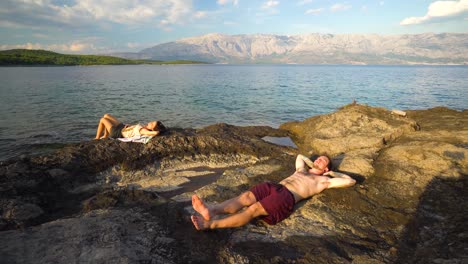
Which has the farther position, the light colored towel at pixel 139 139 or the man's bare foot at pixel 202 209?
the light colored towel at pixel 139 139

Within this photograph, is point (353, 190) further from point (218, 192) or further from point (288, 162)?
point (218, 192)

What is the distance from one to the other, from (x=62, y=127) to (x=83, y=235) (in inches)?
664

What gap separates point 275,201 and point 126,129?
26.8 feet

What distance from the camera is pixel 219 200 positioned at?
696 centimetres

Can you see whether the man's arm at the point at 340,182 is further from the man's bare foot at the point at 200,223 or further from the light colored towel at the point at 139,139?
the light colored towel at the point at 139,139

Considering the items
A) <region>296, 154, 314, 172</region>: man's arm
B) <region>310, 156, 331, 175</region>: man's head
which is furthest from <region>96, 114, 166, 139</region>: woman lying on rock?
<region>310, 156, 331, 175</region>: man's head

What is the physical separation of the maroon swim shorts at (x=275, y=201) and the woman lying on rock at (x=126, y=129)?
Answer: 631cm

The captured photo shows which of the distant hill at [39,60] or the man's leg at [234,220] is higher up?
the distant hill at [39,60]

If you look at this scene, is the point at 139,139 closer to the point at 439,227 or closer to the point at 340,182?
the point at 340,182

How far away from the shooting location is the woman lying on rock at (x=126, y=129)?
36.4ft

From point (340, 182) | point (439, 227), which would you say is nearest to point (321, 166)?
point (340, 182)

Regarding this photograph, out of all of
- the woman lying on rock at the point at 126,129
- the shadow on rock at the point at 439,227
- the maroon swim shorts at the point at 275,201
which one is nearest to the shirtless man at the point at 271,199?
the maroon swim shorts at the point at 275,201

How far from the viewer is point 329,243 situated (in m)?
5.12

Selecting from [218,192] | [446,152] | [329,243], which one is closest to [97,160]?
[218,192]
